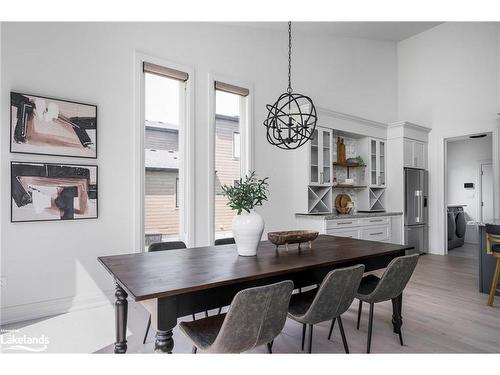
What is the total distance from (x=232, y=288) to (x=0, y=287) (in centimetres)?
237

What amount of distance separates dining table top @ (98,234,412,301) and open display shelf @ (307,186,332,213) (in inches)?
81.8

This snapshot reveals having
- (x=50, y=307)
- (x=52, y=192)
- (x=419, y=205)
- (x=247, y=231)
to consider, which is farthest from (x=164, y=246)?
(x=419, y=205)

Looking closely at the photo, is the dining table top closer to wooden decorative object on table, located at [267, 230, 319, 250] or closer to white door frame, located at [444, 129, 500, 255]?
wooden decorative object on table, located at [267, 230, 319, 250]

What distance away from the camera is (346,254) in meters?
2.30

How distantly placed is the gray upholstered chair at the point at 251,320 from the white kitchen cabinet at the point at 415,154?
16.6 ft

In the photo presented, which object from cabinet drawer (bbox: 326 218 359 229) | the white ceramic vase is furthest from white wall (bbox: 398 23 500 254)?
the white ceramic vase

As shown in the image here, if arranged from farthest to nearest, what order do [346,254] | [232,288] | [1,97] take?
[1,97] < [346,254] < [232,288]

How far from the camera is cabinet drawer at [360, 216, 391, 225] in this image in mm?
5114

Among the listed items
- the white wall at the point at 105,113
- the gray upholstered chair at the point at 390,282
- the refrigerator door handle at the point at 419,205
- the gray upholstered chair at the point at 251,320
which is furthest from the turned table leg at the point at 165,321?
the refrigerator door handle at the point at 419,205

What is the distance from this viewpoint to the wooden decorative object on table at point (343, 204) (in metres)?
5.23

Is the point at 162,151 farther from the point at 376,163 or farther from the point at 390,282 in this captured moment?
the point at 376,163

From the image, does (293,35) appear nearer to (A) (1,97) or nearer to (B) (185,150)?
(B) (185,150)

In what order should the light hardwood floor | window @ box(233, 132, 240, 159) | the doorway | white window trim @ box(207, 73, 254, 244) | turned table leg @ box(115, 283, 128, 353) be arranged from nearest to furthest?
turned table leg @ box(115, 283, 128, 353) → the light hardwood floor → white window trim @ box(207, 73, 254, 244) → window @ box(233, 132, 240, 159) → the doorway
